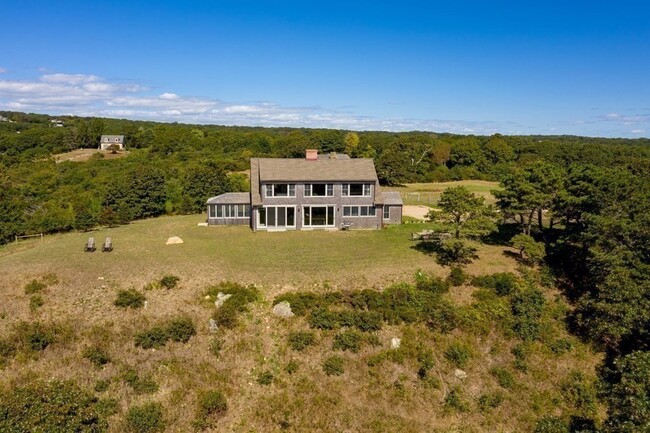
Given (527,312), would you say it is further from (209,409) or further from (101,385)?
(101,385)

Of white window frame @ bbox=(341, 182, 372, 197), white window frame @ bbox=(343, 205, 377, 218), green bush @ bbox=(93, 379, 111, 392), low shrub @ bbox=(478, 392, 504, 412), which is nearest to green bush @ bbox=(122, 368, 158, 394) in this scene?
green bush @ bbox=(93, 379, 111, 392)

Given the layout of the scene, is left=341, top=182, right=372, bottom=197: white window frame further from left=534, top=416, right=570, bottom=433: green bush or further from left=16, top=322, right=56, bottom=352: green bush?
left=16, top=322, right=56, bottom=352: green bush

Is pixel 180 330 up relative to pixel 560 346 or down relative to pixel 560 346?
up

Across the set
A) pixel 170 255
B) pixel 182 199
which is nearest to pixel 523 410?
pixel 170 255

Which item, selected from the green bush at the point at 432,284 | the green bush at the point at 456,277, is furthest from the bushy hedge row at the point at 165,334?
the green bush at the point at 456,277

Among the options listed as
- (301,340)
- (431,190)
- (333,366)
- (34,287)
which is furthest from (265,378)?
(431,190)

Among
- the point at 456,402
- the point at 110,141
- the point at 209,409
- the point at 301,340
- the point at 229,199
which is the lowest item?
the point at 456,402

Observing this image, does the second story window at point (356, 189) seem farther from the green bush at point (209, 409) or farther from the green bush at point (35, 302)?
the green bush at point (35, 302)
